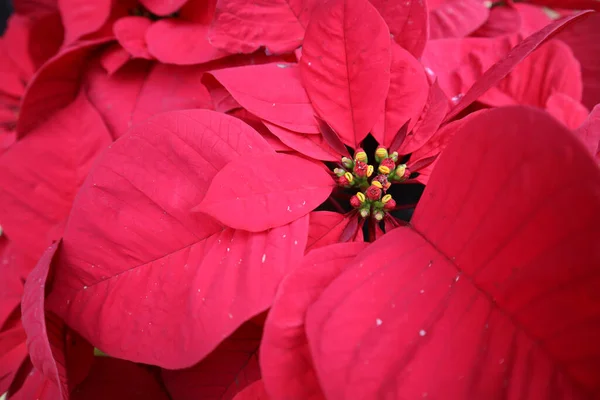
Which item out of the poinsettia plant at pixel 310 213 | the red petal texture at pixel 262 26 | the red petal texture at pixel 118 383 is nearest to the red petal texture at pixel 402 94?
the poinsettia plant at pixel 310 213

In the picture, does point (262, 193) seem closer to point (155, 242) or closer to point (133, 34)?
point (155, 242)

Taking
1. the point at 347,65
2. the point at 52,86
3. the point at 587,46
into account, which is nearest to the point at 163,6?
the point at 52,86

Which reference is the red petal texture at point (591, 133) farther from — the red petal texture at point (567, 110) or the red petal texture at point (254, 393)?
the red petal texture at point (254, 393)

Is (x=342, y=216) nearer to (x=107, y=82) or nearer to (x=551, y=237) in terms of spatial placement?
(x=551, y=237)

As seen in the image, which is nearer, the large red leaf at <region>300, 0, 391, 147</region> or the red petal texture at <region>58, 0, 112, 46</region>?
the large red leaf at <region>300, 0, 391, 147</region>

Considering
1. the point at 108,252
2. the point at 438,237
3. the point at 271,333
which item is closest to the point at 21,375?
the point at 108,252

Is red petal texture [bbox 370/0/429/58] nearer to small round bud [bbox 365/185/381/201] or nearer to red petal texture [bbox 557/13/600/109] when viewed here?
small round bud [bbox 365/185/381/201]


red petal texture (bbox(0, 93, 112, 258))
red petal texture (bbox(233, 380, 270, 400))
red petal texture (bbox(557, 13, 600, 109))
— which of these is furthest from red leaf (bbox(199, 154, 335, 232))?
red petal texture (bbox(557, 13, 600, 109))
